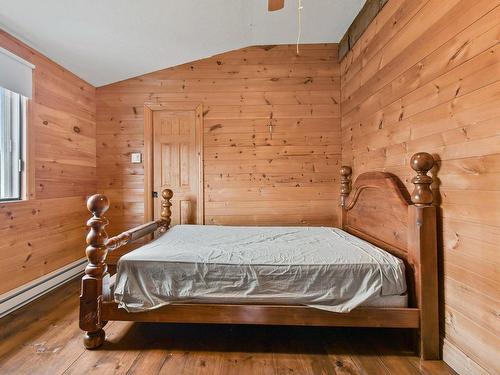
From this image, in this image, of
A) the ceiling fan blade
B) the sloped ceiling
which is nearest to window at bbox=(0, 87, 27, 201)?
the sloped ceiling

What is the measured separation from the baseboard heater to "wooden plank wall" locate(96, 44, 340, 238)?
153 centimetres

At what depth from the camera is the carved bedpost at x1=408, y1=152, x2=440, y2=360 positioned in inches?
58.1

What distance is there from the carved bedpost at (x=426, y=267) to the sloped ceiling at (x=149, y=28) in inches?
79.7

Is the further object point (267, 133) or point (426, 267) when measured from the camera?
point (267, 133)

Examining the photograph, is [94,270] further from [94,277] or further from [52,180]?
[52,180]

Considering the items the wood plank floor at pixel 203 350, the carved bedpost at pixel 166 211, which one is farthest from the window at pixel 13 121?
the carved bedpost at pixel 166 211

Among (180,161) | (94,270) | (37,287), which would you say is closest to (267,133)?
(180,161)

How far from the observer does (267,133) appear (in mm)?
3184

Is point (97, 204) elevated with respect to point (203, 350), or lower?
elevated

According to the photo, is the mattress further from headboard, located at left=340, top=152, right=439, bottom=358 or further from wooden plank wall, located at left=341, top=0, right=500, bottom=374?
wooden plank wall, located at left=341, top=0, right=500, bottom=374

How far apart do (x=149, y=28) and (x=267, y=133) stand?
1.61m

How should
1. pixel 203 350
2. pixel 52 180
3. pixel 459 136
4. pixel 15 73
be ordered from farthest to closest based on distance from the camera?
1. pixel 52 180
2. pixel 15 73
3. pixel 203 350
4. pixel 459 136

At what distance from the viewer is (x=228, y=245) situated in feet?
6.28

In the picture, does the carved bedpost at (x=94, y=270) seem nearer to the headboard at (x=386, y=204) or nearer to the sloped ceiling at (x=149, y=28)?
the sloped ceiling at (x=149, y=28)
